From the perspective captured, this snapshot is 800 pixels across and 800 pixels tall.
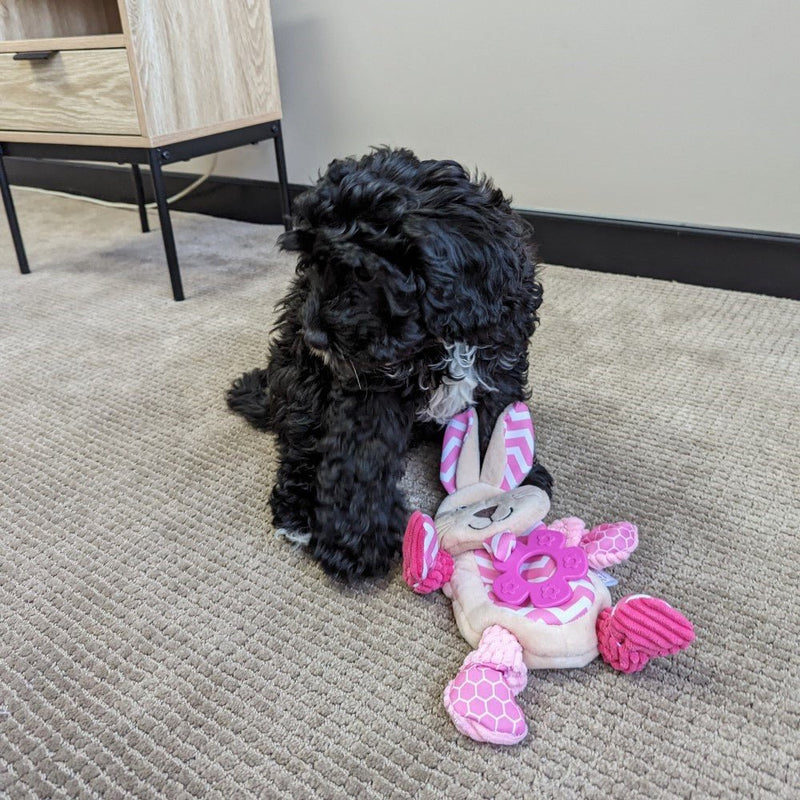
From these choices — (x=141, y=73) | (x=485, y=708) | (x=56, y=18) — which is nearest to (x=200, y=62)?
(x=141, y=73)

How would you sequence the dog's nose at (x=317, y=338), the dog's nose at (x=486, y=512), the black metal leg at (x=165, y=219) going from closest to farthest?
the dog's nose at (x=317, y=338) → the dog's nose at (x=486, y=512) → the black metal leg at (x=165, y=219)

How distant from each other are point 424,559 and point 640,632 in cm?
24

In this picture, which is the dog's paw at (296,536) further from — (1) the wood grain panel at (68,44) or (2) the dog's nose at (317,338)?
(1) the wood grain panel at (68,44)

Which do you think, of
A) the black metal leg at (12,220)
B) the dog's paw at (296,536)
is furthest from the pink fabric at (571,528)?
the black metal leg at (12,220)

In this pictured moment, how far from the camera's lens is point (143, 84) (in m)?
1.53

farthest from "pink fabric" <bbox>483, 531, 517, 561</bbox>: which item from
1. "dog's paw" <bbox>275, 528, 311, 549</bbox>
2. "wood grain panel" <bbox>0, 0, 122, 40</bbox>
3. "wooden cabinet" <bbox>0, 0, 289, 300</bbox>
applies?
"wood grain panel" <bbox>0, 0, 122, 40</bbox>

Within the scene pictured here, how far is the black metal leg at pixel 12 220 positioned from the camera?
1.84 metres

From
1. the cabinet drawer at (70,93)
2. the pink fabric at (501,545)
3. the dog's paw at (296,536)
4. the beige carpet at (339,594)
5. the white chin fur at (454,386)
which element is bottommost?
the beige carpet at (339,594)

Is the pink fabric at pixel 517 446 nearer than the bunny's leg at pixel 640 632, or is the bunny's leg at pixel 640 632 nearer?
the bunny's leg at pixel 640 632

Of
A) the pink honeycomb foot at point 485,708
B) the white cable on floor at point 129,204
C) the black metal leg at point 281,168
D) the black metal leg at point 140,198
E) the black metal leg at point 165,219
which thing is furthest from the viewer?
the white cable on floor at point 129,204

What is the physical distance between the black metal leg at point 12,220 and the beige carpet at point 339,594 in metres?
0.52

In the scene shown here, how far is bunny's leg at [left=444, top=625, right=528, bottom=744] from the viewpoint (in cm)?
67

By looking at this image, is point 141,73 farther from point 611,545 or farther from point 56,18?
point 611,545

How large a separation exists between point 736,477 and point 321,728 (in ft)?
2.23
